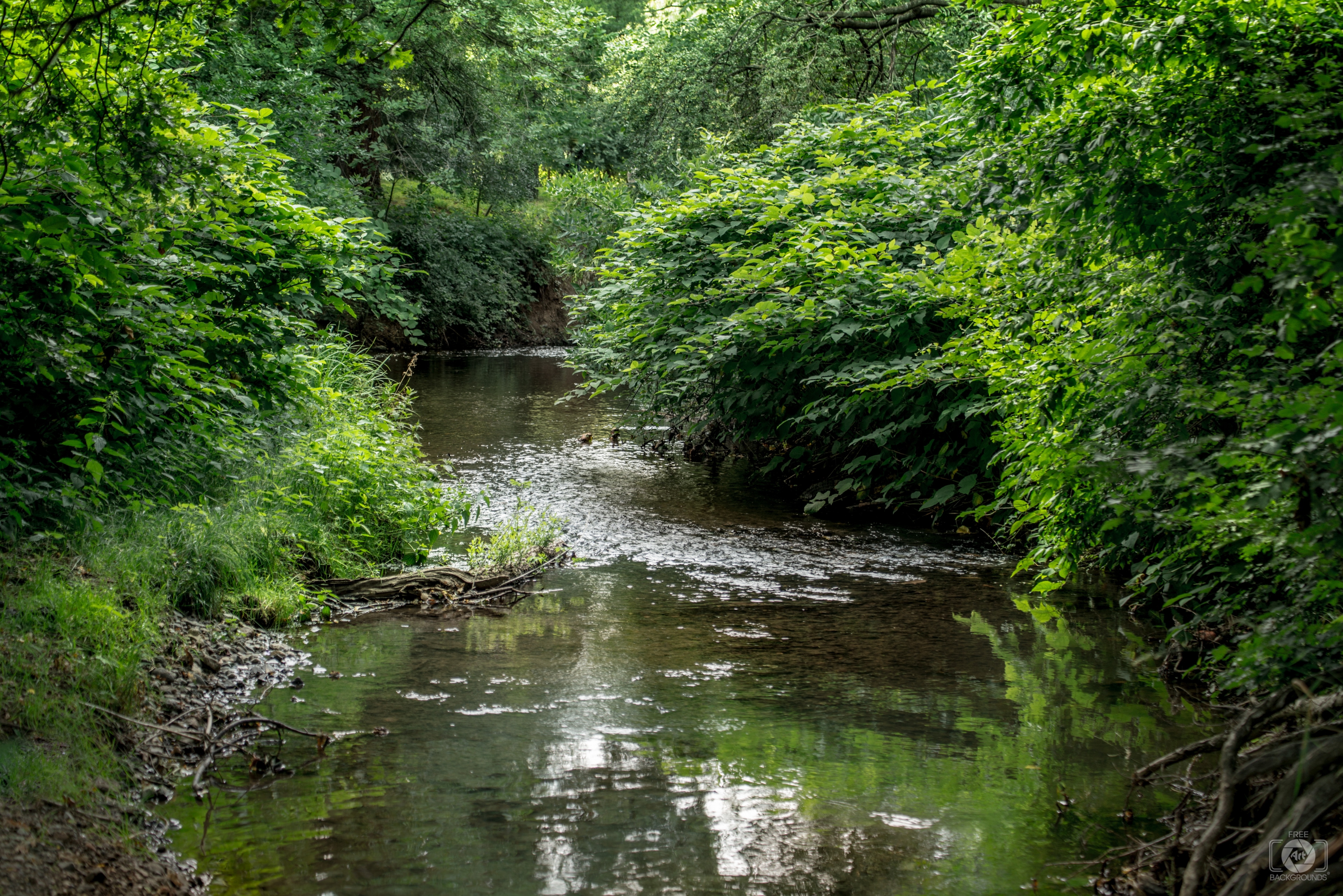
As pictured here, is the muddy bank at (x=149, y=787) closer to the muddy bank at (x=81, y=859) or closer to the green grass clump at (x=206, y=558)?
the muddy bank at (x=81, y=859)

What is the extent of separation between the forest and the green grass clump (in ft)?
0.08

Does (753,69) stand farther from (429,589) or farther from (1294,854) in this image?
(1294,854)

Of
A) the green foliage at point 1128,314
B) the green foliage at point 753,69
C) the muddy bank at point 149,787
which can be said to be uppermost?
the green foliage at point 753,69

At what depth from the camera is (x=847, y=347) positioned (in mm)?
10414

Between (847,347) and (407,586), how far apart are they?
529 centimetres

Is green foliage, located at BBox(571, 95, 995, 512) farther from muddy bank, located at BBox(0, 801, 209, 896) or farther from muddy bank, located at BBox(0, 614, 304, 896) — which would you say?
muddy bank, located at BBox(0, 801, 209, 896)

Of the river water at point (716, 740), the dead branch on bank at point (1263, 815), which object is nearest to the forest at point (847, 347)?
the dead branch on bank at point (1263, 815)

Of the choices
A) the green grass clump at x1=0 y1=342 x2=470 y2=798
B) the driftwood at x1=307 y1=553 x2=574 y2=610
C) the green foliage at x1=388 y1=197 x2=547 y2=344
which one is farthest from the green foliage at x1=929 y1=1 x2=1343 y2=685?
the green foliage at x1=388 y1=197 x2=547 y2=344

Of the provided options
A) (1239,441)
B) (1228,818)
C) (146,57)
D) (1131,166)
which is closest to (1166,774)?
(1228,818)

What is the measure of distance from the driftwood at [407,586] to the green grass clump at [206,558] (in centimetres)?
22

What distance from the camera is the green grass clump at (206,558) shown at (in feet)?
13.2

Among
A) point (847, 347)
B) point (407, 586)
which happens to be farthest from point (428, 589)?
point (847, 347)

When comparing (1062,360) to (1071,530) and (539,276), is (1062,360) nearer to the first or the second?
(1071,530)

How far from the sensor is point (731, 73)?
18.1 m
